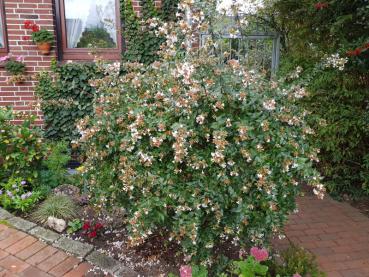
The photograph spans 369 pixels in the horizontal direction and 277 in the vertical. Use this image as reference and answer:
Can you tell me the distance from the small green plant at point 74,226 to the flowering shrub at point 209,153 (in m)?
0.81

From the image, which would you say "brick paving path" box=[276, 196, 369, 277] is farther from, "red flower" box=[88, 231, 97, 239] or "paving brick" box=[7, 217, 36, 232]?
"paving brick" box=[7, 217, 36, 232]

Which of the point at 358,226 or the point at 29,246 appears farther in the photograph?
the point at 358,226

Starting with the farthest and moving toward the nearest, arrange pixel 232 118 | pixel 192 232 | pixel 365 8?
pixel 365 8 → pixel 232 118 → pixel 192 232

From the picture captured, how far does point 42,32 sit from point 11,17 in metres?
0.48

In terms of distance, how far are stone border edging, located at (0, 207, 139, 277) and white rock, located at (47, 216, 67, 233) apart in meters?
0.07

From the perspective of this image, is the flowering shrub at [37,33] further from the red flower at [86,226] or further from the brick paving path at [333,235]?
the brick paving path at [333,235]

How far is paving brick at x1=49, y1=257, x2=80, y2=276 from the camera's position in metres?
2.47

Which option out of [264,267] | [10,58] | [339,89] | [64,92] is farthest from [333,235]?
[10,58]

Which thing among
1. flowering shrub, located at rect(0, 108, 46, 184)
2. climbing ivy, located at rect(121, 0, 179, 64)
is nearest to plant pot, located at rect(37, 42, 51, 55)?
climbing ivy, located at rect(121, 0, 179, 64)

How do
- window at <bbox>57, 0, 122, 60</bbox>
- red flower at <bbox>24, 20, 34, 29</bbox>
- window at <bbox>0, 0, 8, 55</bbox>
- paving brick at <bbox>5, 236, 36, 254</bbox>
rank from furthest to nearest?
window at <bbox>57, 0, 122, 60</bbox> < window at <bbox>0, 0, 8, 55</bbox> < red flower at <bbox>24, 20, 34, 29</bbox> < paving brick at <bbox>5, 236, 36, 254</bbox>

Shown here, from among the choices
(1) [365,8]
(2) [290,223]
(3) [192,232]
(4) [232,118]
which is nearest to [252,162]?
(4) [232,118]

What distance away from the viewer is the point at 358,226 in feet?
11.3

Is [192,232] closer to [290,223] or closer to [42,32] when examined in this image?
[290,223]

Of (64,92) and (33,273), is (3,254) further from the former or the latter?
(64,92)
